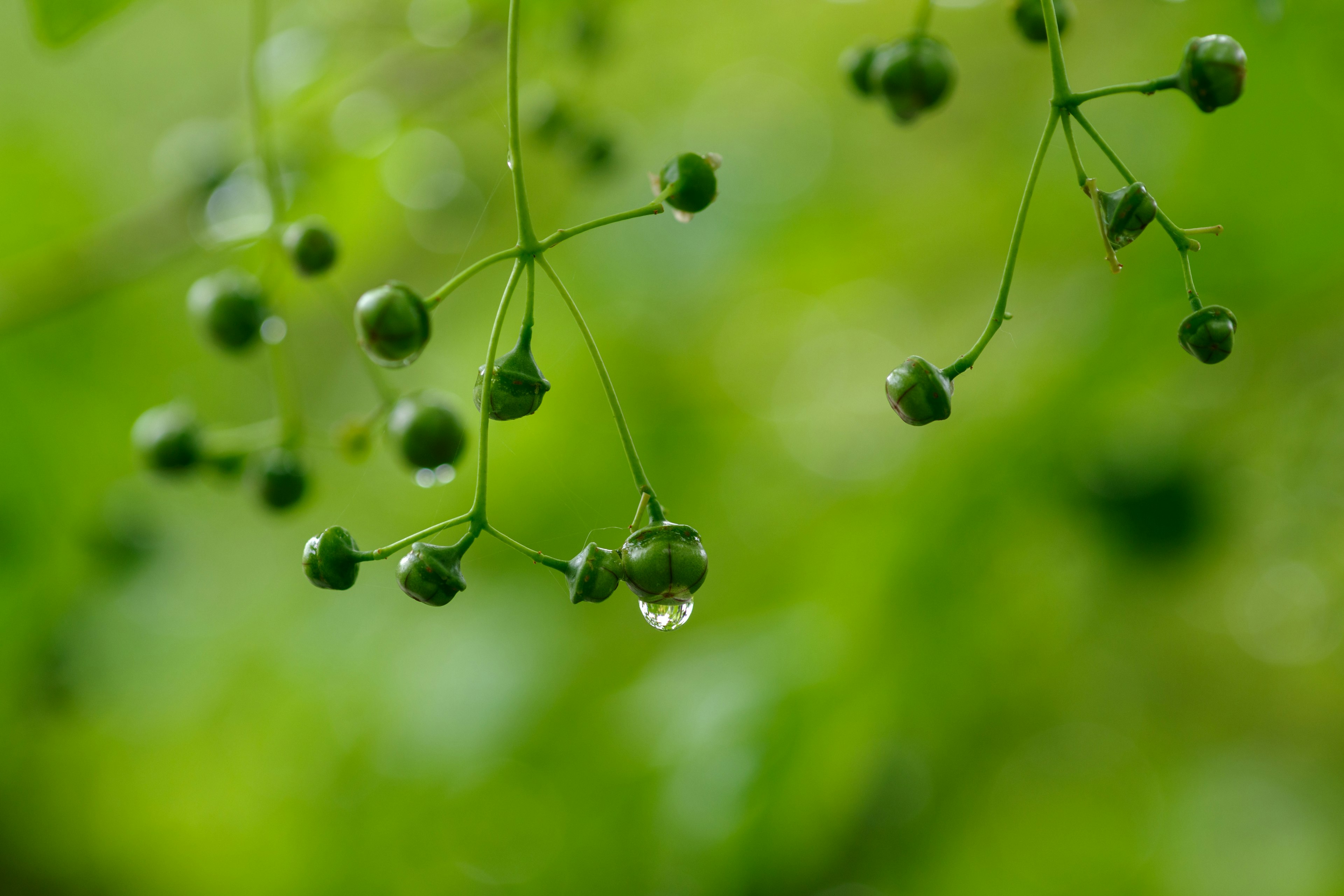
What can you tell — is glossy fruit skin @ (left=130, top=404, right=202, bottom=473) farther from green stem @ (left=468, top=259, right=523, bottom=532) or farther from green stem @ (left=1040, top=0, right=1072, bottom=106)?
green stem @ (left=1040, top=0, right=1072, bottom=106)

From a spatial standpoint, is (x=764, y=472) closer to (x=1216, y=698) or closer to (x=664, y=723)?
(x=664, y=723)

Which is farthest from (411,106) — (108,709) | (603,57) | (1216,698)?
(1216,698)

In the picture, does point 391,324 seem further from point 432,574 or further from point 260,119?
point 260,119

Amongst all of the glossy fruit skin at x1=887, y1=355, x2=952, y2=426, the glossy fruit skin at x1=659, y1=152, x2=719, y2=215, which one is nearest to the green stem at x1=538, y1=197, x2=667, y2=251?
the glossy fruit skin at x1=659, y1=152, x2=719, y2=215

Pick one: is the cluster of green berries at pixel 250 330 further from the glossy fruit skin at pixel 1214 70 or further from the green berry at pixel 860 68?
the glossy fruit skin at pixel 1214 70

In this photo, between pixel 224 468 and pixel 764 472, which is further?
pixel 764 472

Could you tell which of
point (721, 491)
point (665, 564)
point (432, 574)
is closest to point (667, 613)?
point (665, 564)
